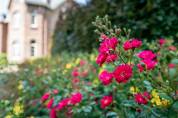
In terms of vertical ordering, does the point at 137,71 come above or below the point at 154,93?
above

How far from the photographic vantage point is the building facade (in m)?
22.7

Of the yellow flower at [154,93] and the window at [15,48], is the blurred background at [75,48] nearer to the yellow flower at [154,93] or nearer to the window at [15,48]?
the yellow flower at [154,93]

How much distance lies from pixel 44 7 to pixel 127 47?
22.4m

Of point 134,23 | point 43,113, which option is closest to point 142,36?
point 134,23

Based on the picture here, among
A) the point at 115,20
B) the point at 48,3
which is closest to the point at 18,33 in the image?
the point at 48,3

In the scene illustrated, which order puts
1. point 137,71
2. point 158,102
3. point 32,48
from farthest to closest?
point 32,48 < point 137,71 < point 158,102

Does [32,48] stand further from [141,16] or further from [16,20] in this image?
[141,16]

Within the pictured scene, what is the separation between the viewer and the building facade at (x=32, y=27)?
74.5 ft

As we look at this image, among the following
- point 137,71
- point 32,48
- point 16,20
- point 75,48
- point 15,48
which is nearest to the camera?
point 137,71

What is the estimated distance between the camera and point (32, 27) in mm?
23125

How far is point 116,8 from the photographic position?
6.60 metres

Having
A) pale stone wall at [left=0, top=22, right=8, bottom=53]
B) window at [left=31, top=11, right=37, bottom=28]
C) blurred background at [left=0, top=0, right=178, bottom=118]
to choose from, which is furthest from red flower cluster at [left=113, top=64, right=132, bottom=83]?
pale stone wall at [left=0, top=22, right=8, bottom=53]

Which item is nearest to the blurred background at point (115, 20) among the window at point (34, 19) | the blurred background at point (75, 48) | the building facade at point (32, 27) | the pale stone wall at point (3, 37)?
the blurred background at point (75, 48)

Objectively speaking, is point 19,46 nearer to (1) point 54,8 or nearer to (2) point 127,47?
(1) point 54,8
